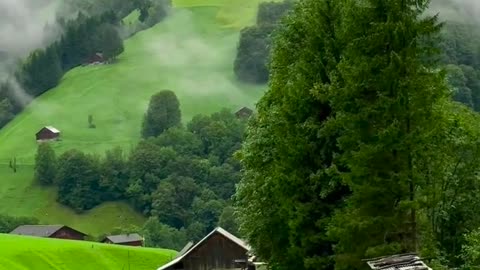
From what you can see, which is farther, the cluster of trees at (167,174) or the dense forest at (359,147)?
the cluster of trees at (167,174)

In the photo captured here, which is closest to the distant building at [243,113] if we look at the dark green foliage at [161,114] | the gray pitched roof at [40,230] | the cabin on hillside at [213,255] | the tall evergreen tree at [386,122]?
the dark green foliage at [161,114]

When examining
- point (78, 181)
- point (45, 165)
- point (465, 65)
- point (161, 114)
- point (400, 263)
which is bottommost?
point (78, 181)

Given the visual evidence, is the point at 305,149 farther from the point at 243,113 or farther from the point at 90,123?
the point at 90,123

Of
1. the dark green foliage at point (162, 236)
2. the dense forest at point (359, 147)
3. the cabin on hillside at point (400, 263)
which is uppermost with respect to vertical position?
the dense forest at point (359, 147)

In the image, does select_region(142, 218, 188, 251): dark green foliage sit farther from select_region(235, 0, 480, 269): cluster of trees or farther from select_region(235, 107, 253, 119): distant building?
select_region(235, 0, 480, 269): cluster of trees

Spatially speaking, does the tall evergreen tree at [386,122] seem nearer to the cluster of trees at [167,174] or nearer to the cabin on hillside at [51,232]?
the cabin on hillside at [51,232]

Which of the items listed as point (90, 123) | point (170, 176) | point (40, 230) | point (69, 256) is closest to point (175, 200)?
point (170, 176)

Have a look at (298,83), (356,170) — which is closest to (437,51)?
(356,170)

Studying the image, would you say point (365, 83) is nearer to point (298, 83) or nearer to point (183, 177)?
point (298, 83)
